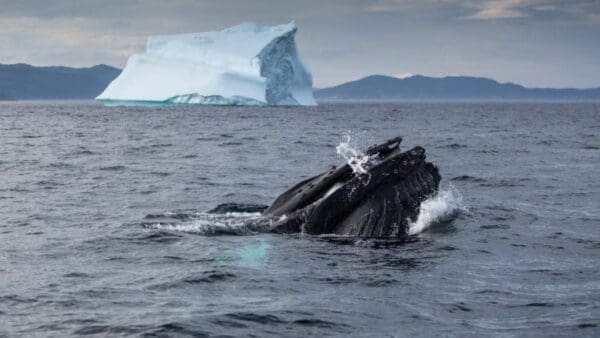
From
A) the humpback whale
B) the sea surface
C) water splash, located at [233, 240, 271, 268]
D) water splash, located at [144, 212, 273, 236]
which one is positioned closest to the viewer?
the sea surface

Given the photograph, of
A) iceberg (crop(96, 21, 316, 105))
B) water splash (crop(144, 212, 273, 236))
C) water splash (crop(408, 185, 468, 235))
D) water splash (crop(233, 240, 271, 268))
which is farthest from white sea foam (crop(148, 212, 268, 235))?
iceberg (crop(96, 21, 316, 105))

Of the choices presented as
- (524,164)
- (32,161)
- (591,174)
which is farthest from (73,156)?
(591,174)

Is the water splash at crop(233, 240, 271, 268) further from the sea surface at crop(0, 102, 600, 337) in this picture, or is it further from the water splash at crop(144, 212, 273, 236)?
the water splash at crop(144, 212, 273, 236)

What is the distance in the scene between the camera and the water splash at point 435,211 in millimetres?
13673

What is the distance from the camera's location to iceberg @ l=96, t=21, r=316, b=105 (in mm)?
101062

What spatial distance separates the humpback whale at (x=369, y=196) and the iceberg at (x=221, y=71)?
282 ft

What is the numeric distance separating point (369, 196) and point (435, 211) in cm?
327

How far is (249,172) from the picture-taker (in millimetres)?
27422

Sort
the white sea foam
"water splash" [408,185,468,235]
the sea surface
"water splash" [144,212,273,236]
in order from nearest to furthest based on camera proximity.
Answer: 1. the sea surface
2. "water splash" [408,185,468,235]
3. "water splash" [144,212,273,236]
4. the white sea foam

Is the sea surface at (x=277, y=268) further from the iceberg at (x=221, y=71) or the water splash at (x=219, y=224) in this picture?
the iceberg at (x=221, y=71)

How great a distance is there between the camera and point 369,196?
12.4m

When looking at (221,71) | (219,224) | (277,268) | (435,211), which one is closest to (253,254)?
(277,268)

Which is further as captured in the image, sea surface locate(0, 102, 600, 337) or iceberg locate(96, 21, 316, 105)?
iceberg locate(96, 21, 316, 105)

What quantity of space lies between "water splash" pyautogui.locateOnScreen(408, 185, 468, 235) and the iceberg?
82.0m
